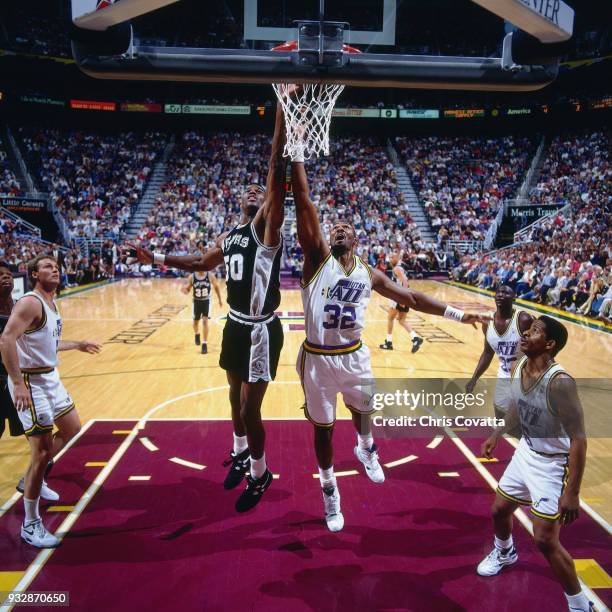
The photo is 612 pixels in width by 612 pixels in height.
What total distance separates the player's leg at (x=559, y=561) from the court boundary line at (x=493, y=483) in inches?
11.4

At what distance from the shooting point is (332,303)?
3.64m

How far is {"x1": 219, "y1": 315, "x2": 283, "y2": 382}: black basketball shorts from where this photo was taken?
11.7 feet

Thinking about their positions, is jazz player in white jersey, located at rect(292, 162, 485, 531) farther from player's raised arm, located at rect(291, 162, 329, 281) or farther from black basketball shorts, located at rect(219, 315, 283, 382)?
black basketball shorts, located at rect(219, 315, 283, 382)

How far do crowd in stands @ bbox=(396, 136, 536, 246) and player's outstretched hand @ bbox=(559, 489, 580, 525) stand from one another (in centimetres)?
2192

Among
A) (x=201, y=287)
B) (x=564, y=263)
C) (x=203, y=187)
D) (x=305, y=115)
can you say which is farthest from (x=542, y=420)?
(x=203, y=187)

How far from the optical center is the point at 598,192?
65.2 feet

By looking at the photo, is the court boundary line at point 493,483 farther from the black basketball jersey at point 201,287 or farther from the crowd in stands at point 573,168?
the crowd in stands at point 573,168

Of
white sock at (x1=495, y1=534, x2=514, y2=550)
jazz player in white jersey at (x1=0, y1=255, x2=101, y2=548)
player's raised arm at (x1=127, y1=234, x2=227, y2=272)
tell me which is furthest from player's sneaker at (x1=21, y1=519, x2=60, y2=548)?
white sock at (x1=495, y1=534, x2=514, y2=550)

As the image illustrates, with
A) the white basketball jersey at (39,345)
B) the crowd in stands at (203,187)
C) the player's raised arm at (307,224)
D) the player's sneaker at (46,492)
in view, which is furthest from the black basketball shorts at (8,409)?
the crowd in stands at (203,187)

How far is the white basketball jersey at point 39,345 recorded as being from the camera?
11.8ft

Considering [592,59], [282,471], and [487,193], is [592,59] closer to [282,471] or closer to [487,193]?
[487,193]

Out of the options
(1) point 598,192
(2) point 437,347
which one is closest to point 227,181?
(1) point 598,192

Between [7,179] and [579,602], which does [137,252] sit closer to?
[579,602]

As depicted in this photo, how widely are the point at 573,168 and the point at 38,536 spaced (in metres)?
25.9
